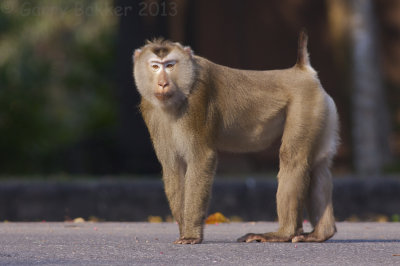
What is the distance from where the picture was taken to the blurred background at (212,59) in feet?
47.8

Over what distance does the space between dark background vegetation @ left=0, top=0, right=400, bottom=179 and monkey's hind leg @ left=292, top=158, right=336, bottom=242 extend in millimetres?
6298

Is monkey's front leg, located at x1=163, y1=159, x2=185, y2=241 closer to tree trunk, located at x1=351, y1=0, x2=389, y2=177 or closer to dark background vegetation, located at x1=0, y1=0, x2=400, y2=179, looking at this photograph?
dark background vegetation, located at x1=0, y1=0, x2=400, y2=179

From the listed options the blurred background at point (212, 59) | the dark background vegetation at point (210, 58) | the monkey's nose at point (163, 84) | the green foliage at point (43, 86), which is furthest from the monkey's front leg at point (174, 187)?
the green foliage at point (43, 86)

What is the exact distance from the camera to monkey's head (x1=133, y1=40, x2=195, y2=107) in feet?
23.8

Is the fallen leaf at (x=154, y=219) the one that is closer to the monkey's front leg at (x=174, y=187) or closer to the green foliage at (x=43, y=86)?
the monkey's front leg at (x=174, y=187)

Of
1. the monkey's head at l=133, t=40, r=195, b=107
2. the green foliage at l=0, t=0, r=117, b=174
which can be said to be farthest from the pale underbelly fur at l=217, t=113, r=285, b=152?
the green foliage at l=0, t=0, r=117, b=174

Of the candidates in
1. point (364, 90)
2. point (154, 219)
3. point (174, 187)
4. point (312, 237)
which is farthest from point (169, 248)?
point (364, 90)

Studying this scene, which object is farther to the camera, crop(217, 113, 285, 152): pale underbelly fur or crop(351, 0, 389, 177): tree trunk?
crop(351, 0, 389, 177): tree trunk

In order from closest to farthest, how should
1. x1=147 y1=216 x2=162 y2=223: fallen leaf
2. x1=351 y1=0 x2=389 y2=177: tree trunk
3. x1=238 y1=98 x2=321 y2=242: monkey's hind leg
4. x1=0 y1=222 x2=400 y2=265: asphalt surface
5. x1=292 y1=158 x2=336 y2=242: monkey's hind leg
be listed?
x1=0 y1=222 x2=400 y2=265: asphalt surface
x1=238 y1=98 x2=321 y2=242: monkey's hind leg
x1=292 y1=158 x2=336 y2=242: monkey's hind leg
x1=147 y1=216 x2=162 y2=223: fallen leaf
x1=351 y1=0 x2=389 y2=177: tree trunk

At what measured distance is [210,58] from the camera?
1683cm

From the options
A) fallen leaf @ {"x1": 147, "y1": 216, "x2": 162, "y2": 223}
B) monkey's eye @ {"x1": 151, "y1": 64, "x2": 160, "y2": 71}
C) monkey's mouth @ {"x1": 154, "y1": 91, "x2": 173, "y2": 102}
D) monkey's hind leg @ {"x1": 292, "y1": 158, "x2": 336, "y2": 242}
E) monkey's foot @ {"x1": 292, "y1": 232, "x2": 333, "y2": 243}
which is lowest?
fallen leaf @ {"x1": 147, "y1": 216, "x2": 162, "y2": 223}

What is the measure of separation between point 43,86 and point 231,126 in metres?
11.6

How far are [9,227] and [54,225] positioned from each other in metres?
0.56

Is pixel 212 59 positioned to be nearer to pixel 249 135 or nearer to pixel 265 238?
pixel 249 135
